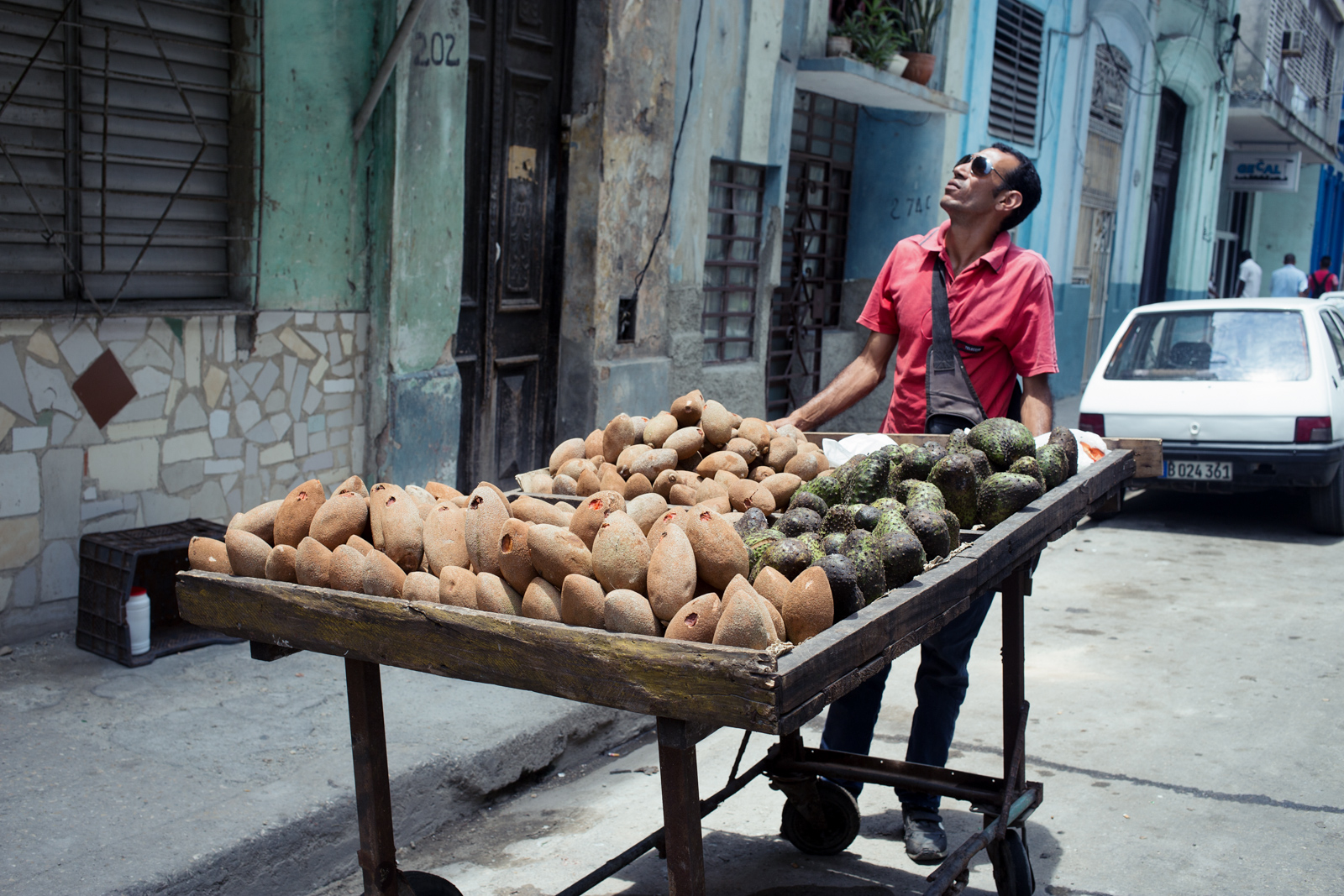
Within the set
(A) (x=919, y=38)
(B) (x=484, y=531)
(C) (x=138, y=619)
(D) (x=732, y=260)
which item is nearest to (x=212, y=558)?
(B) (x=484, y=531)

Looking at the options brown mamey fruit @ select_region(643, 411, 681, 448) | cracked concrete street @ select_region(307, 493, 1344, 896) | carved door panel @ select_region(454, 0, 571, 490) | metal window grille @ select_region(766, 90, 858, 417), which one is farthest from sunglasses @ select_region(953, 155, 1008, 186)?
metal window grille @ select_region(766, 90, 858, 417)

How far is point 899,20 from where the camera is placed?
34.6 ft

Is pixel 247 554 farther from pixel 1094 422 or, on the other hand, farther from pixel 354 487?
pixel 1094 422

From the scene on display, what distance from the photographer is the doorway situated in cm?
2025

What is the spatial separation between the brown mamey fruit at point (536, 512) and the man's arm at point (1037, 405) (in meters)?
1.80

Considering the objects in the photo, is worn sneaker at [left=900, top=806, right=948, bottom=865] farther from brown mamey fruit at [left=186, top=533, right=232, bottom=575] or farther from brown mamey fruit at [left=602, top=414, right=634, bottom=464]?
brown mamey fruit at [left=186, top=533, right=232, bottom=575]

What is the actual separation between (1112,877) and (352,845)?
7.30 ft

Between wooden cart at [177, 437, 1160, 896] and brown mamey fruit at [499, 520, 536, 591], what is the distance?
5.6 inches

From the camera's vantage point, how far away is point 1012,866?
3.14m

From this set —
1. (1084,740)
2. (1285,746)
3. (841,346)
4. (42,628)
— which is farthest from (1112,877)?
(841,346)

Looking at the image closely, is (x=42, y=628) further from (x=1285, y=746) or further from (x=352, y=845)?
(x=1285, y=746)

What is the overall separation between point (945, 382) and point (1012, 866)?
1.46 meters

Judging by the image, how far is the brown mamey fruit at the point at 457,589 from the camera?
7.14 feet

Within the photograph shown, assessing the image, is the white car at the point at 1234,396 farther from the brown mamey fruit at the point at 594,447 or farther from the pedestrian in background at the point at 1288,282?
the pedestrian in background at the point at 1288,282
